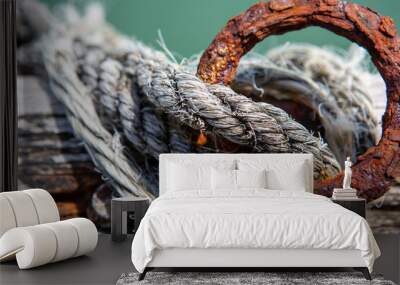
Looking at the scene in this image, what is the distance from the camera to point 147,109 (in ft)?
21.5

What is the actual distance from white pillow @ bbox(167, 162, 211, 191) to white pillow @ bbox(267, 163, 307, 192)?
1.93 feet

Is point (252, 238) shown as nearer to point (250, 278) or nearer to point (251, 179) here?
point (250, 278)

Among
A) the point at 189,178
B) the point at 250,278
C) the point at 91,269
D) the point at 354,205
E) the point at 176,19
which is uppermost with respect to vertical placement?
the point at 176,19

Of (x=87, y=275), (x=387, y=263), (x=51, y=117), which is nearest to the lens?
(x=87, y=275)

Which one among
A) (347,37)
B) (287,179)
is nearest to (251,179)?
(287,179)

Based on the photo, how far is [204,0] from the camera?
6598 mm

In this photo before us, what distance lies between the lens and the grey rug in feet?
13.8

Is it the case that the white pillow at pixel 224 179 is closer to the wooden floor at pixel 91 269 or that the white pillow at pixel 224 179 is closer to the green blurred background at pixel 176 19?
the wooden floor at pixel 91 269

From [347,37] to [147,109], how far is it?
2190 mm

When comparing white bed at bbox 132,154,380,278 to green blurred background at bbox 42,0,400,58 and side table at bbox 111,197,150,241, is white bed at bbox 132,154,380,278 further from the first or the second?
green blurred background at bbox 42,0,400,58

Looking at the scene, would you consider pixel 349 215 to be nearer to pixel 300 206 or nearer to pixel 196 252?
pixel 300 206

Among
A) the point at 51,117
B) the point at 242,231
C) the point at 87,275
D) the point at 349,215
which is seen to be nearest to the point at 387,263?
the point at 349,215

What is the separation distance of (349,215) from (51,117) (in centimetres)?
363

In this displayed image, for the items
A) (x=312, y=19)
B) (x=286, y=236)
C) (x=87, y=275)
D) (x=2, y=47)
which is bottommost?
(x=87, y=275)
